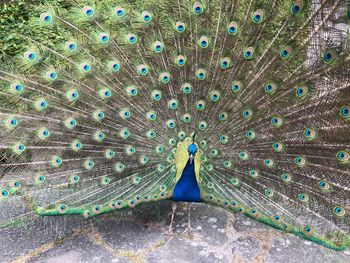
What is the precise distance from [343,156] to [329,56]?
58cm

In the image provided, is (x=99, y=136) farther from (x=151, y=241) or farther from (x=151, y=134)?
(x=151, y=241)

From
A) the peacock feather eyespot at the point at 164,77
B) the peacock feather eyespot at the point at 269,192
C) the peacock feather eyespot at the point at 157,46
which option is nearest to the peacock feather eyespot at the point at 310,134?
the peacock feather eyespot at the point at 269,192

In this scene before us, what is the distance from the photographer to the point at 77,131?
2344mm

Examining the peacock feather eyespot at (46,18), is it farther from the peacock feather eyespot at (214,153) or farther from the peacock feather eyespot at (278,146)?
the peacock feather eyespot at (278,146)

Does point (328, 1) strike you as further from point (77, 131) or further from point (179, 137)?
point (77, 131)

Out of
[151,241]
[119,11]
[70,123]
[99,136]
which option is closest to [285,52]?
[119,11]

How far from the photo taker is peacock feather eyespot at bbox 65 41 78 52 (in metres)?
2.21

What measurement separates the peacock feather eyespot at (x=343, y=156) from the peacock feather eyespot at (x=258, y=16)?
86cm

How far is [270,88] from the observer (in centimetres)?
219

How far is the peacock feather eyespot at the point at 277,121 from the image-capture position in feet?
7.23

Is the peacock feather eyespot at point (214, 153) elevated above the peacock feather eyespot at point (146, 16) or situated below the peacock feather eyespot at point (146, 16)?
below

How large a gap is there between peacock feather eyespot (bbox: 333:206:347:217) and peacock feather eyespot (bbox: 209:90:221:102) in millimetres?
951

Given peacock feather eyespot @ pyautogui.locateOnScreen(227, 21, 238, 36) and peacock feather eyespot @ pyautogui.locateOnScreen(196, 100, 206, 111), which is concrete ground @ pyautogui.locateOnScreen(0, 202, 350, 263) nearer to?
peacock feather eyespot @ pyautogui.locateOnScreen(196, 100, 206, 111)

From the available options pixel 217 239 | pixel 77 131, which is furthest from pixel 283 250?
pixel 77 131
